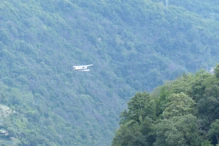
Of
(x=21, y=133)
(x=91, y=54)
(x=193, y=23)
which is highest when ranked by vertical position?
(x=193, y=23)

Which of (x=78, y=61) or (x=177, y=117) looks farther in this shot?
(x=78, y=61)

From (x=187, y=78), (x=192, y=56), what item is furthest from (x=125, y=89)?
(x=187, y=78)

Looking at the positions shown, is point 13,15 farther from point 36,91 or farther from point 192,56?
point 192,56

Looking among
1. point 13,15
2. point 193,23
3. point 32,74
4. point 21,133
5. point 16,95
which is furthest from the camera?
point 193,23

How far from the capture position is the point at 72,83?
4670 inches

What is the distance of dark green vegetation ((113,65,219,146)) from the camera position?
4116 centimetres

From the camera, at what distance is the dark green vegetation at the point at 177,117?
41156 millimetres

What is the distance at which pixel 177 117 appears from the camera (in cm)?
4241

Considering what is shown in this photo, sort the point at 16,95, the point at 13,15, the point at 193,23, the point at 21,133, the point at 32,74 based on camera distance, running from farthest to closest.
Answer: the point at 193,23, the point at 13,15, the point at 32,74, the point at 16,95, the point at 21,133

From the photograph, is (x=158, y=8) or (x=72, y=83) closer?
(x=72, y=83)

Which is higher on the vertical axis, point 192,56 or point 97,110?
point 192,56

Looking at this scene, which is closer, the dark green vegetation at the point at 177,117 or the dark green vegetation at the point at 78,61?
the dark green vegetation at the point at 177,117

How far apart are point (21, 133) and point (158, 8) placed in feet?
148

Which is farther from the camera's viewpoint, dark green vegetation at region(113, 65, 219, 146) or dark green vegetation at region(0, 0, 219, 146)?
dark green vegetation at region(0, 0, 219, 146)
